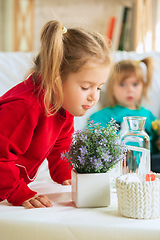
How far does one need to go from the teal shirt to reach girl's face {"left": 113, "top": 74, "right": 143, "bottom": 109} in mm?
51

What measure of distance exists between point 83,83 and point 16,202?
0.36m

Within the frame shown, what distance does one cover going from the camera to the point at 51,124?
0.90 m

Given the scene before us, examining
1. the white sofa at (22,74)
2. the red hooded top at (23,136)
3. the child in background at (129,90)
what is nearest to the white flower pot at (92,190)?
the red hooded top at (23,136)

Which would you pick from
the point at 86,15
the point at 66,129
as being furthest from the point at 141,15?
the point at 66,129

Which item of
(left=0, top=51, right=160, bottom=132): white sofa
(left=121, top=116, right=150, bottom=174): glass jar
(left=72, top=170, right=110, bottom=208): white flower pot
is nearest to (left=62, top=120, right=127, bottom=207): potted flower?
(left=72, top=170, right=110, bottom=208): white flower pot

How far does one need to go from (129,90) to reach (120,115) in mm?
156

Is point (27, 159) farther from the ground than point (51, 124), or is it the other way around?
point (51, 124)

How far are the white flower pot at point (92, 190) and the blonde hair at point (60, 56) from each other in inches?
9.5

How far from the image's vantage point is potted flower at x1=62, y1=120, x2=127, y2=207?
674 mm

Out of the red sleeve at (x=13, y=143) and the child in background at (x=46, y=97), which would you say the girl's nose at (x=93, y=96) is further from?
the red sleeve at (x=13, y=143)

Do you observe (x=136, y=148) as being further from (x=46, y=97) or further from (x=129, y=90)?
→ (x=129, y=90)

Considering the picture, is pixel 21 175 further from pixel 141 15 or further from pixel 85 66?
pixel 141 15

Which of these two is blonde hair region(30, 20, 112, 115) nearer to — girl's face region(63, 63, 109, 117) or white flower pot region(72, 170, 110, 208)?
girl's face region(63, 63, 109, 117)

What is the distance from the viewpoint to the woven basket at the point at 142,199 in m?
0.58
